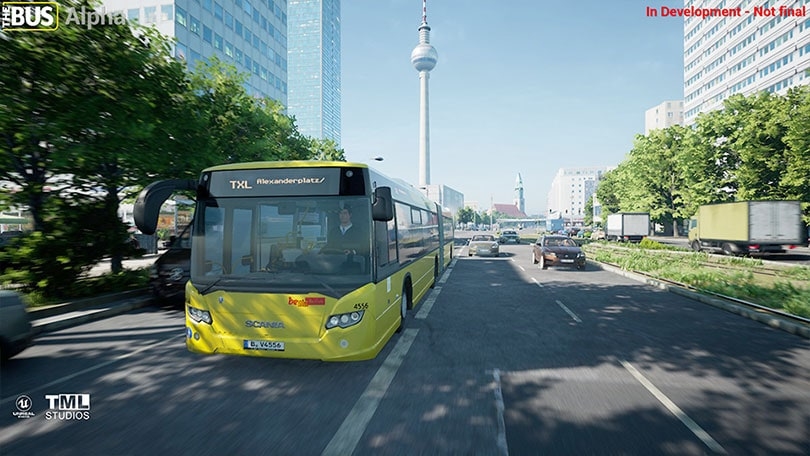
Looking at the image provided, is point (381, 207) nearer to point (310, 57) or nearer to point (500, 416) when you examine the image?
point (500, 416)

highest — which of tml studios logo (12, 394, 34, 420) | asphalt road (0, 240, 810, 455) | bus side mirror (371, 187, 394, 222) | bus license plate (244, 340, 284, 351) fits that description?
bus side mirror (371, 187, 394, 222)

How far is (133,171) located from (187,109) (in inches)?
96.2

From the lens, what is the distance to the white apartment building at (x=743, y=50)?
2032 inches

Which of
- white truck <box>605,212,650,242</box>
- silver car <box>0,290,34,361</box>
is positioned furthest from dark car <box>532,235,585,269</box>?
white truck <box>605,212,650,242</box>

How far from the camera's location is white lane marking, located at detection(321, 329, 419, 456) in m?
3.48

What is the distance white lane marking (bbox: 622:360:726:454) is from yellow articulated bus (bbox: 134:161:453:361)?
337 cm

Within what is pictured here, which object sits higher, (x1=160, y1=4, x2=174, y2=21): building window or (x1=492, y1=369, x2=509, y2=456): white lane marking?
(x1=160, y1=4, x2=174, y2=21): building window

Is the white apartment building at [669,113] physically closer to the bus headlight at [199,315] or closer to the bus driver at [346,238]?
the bus driver at [346,238]

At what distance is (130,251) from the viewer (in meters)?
11.0

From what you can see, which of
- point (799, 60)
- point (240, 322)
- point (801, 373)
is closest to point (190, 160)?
point (240, 322)

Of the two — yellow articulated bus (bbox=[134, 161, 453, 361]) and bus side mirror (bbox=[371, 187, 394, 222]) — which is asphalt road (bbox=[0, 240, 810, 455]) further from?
bus side mirror (bbox=[371, 187, 394, 222])

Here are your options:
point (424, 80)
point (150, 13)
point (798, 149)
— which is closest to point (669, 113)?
point (424, 80)

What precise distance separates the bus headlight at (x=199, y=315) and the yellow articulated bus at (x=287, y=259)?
0.04ft

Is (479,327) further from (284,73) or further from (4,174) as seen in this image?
(284,73)
